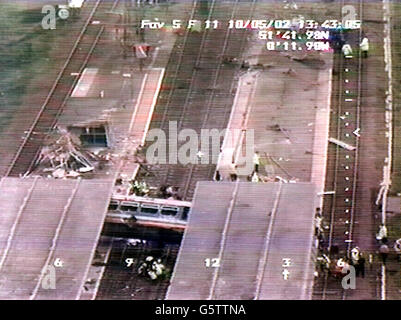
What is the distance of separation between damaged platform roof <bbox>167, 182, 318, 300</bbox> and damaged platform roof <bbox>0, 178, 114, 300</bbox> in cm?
120

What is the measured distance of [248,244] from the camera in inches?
728

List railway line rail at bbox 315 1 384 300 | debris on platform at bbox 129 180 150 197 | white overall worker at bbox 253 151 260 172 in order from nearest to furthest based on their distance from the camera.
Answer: railway line rail at bbox 315 1 384 300
debris on platform at bbox 129 180 150 197
white overall worker at bbox 253 151 260 172

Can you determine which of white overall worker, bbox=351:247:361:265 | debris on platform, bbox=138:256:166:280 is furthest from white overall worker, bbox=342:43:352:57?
debris on platform, bbox=138:256:166:280

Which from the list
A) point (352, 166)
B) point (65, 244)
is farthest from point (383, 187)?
point (65, 244)

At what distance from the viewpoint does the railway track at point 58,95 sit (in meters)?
21.4

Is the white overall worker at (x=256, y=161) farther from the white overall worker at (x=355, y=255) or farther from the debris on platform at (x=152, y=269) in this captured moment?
the debris on platform at (x=152, y=269)

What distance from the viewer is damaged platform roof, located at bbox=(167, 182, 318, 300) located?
58.9 feet

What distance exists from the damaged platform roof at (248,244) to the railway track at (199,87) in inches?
49.4

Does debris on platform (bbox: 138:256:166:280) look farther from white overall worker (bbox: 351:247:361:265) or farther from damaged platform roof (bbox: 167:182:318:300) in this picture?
white overall worker (bbox: 351:247:361:265)

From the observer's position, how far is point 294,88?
22.6 meters

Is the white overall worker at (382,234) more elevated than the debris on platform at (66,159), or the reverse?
the white overall worker at (382,234)

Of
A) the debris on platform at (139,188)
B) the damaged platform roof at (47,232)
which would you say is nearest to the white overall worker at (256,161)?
the debris on platform at (139,188)

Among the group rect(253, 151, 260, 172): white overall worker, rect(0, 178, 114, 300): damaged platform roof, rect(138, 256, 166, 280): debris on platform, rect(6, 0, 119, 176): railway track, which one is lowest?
rect(6, 0, 119, 176): railway track
